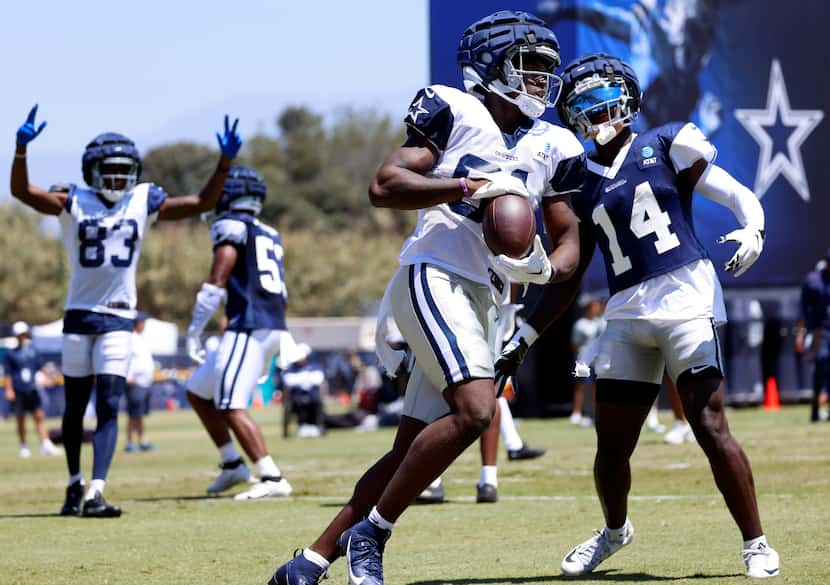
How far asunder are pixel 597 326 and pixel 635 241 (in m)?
16.8

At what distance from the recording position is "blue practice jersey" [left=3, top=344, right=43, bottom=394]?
21859 mm

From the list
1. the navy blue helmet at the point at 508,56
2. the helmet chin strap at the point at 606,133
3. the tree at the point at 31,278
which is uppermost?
the navy blue helmet at the point at 508,56

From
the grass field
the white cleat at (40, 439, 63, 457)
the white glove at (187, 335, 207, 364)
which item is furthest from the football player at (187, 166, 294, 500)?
the white cleat at (40, 439, 63, 457)

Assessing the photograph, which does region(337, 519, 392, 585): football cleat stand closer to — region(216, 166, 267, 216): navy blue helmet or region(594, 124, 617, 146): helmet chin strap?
region(594, 124, 617, 146): helmet chin strap

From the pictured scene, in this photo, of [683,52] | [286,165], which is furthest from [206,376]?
[286,165]

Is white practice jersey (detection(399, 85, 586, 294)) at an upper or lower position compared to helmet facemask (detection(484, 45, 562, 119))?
lower

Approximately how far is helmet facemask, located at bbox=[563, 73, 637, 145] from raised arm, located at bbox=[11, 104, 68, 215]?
4151mm

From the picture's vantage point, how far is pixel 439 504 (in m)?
9.86

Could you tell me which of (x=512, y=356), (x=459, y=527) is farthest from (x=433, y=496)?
(x=512, y=356)

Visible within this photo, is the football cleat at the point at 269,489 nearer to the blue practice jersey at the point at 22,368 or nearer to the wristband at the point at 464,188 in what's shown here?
the wristband at the point at 464,188

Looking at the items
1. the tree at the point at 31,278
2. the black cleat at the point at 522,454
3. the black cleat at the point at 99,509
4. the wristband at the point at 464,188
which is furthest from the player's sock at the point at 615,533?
Result: the tree at the point at 31,278

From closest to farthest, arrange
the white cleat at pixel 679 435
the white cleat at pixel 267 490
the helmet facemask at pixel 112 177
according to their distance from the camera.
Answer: the helmet facemask at pixel 112 177 → the white cleat at pixel 267 490 → the white cleat at pixel 679 435

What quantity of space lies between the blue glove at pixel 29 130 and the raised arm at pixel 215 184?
0.92 m

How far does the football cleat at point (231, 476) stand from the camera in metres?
10.8
